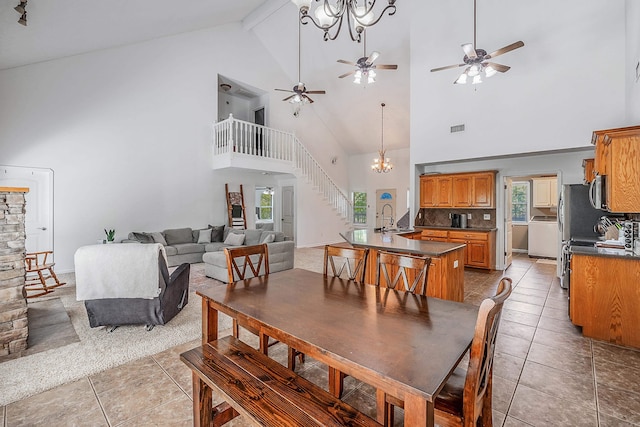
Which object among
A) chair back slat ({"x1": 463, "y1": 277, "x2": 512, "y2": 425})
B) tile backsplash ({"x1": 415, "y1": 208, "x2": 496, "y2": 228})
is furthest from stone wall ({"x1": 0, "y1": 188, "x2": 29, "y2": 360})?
tile backsplash ({"x1": 415, "y1": 208, "x2": 496, "y2": 228})

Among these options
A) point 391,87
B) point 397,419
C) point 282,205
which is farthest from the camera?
point 282,205

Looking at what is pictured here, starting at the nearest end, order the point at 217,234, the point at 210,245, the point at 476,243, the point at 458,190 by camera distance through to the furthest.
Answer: the point at 476,243, the point at 458,190, the point at 210,245, the point at 217,234

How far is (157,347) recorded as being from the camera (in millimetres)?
2809

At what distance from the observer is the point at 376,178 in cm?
1110

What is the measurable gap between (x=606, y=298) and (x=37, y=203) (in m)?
8.64

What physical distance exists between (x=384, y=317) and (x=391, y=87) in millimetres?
8006

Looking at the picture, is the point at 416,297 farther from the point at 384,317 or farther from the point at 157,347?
the point at 157,347

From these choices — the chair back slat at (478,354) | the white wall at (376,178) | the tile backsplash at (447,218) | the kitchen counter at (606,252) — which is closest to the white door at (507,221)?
the tile backsplash at (447,218)

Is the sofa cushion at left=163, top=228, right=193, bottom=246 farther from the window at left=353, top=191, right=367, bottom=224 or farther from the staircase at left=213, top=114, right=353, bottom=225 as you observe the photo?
the window at left=353, top=191, right=367, bottom=224

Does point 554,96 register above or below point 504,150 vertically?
above

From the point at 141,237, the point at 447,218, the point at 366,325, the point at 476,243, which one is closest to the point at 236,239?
the point at 141,237

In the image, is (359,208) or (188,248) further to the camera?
(359,208)

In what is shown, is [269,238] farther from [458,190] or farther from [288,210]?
[458,190]

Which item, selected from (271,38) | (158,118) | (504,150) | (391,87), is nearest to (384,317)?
(504,150)
